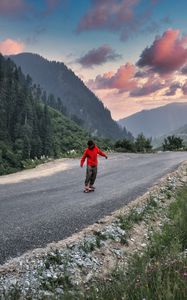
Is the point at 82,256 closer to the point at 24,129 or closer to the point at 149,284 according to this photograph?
the point at 149,284

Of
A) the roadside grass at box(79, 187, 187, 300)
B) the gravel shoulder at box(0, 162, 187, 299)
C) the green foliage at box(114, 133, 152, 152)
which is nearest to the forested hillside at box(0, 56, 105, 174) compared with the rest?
the green foliage at box(114, 133, 152, 152)

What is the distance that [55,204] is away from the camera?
12.0 metres

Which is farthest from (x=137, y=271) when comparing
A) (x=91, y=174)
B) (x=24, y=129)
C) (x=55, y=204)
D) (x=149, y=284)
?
(x=24, y=129)

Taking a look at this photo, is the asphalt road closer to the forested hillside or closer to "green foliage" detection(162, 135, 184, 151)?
"green foliage" detection(162, 135, 184, 151)

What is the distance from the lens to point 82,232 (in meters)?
9.12

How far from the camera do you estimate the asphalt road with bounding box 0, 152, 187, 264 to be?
8.55 m

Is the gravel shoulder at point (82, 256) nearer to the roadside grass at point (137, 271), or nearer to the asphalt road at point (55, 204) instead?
the roadside grass at point (137, 271)

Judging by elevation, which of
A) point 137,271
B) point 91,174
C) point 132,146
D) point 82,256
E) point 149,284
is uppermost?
point 132,146

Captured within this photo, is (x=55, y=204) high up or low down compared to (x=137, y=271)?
up

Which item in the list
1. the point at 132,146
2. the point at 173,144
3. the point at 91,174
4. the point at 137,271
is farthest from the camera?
the point at 173,144

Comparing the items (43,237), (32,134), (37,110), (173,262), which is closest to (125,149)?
(43,237)

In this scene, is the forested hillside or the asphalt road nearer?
the asphalt road

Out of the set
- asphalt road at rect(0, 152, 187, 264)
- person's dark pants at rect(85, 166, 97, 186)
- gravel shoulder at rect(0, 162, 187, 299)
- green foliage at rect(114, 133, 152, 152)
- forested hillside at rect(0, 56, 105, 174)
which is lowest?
gravel shoulder at rect(0, 162, 187, 299)

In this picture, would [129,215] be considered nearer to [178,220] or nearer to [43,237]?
[178,220]
